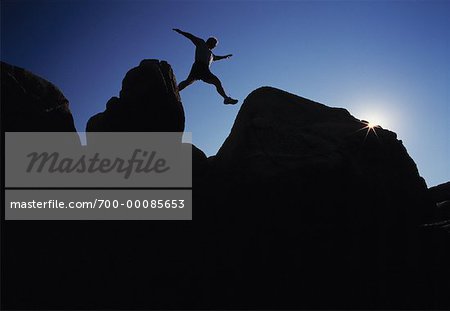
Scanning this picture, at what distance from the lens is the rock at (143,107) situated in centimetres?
1093

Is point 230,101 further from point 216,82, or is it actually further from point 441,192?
point 441,192

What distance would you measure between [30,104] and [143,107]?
355 cm

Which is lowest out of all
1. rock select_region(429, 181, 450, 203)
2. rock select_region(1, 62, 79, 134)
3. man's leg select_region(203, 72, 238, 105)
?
rock select_region(429, 181, 450, 203)

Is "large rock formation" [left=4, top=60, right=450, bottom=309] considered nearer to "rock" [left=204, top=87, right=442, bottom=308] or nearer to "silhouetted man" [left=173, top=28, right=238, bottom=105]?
"rock" [left=204, top=87, right=442, bottom=308]

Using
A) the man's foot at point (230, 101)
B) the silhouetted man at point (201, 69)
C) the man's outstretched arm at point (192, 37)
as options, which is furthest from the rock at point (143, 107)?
the man's outstretched arm at point (192, 37)

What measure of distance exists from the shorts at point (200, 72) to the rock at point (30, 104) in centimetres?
539

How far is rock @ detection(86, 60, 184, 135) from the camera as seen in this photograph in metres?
10.9

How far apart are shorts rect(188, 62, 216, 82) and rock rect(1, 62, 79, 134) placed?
5.39 m

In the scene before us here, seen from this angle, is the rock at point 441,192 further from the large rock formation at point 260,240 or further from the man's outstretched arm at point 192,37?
the man's outstretched arm at point 192,37

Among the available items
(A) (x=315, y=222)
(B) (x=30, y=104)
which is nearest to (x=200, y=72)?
(B) (x=30, y=104)

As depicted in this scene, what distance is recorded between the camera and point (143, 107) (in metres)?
10.9

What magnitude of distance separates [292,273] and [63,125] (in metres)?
8.84

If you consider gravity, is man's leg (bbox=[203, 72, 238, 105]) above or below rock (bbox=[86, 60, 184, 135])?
above

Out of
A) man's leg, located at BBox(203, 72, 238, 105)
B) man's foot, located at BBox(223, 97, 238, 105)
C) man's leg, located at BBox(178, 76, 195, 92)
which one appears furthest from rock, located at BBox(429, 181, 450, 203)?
man's leg, located at BBox(178, 76, 195, 92)
